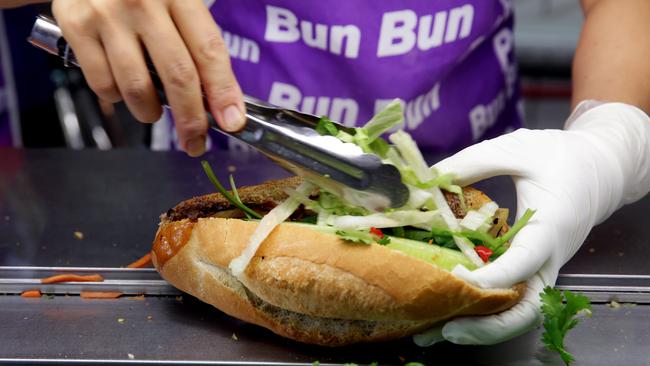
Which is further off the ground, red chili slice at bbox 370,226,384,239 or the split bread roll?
red chili slice at bbox 370,226,384,239

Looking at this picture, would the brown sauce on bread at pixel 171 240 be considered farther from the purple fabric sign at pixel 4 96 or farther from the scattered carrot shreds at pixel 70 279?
the purple fabric sign at pixel 4 96

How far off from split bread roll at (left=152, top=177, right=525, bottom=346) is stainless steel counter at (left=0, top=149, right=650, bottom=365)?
49mm

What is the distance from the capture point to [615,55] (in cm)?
230

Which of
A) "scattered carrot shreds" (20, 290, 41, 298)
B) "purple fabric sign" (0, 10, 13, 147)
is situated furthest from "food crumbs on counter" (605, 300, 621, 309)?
"purple fabric sign" (0, 10, 13, 147)

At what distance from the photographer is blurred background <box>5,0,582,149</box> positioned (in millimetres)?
4449

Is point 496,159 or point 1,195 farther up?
point 496,159

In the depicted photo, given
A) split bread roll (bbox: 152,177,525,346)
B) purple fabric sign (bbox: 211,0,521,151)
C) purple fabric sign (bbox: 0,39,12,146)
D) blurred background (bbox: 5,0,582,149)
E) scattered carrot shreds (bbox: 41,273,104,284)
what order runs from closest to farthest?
split bread roll (bbox: 152,177,525,346) < scattered carrot shreds (bbox: 41,273,104,284) < purple fabric sign (bbox: 211,0,521,151) < purple fabric sign (bbox: 0,39,12,146) < blurred background (bbox: 5,0,582,149)

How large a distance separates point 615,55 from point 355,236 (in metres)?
1.20

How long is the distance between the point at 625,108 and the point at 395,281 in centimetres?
93

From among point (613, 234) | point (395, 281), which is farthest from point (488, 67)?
point (395, 281)

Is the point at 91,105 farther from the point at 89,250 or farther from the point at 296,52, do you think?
the point at 89,250

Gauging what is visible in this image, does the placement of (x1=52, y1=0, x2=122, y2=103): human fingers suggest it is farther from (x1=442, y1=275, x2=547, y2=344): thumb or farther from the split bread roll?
(x1=442, y1=275, x2=547, y2=344): thumb

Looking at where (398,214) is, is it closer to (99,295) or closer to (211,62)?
(211,62)

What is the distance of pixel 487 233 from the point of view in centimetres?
162
